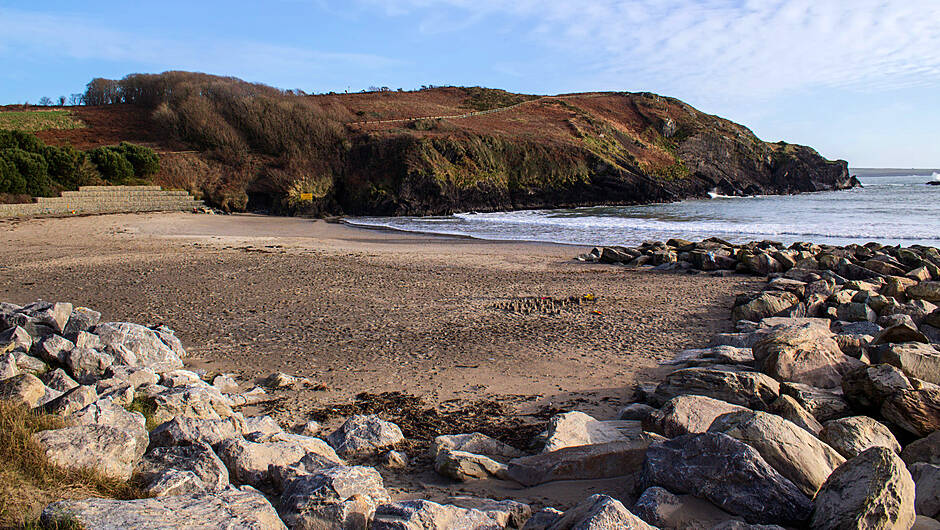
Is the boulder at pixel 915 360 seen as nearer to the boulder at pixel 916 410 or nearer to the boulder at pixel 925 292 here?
the boulder at pixel 916 410

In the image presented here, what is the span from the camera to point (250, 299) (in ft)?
31.1

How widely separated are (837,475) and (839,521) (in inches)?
11.0

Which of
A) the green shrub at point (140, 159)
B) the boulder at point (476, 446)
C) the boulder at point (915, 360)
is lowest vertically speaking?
the boulder at point (476, 446)

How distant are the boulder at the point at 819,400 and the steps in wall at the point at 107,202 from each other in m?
26.6

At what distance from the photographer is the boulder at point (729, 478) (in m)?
2.93

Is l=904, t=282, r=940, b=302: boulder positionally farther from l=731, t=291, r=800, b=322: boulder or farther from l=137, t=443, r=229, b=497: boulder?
l=137, t=443, r=229, b=497: boulder

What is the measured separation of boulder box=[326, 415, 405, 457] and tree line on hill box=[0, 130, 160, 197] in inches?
1055

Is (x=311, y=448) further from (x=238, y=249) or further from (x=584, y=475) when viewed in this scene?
(x=238, y=249)

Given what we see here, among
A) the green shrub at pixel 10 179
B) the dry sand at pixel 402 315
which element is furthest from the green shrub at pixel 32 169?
the dry sand at pixel 402 315

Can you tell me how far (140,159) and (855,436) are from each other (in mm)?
34812

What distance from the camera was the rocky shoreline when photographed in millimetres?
2832

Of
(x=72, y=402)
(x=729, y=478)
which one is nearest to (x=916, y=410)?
(x=729, y=478)

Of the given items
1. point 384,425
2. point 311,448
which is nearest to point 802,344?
point 384,425

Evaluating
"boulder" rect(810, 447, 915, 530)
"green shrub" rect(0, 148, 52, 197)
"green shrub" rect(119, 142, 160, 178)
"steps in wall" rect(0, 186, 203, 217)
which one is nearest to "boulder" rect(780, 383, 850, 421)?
"boulder" rect(810, 447, 915, 530)
